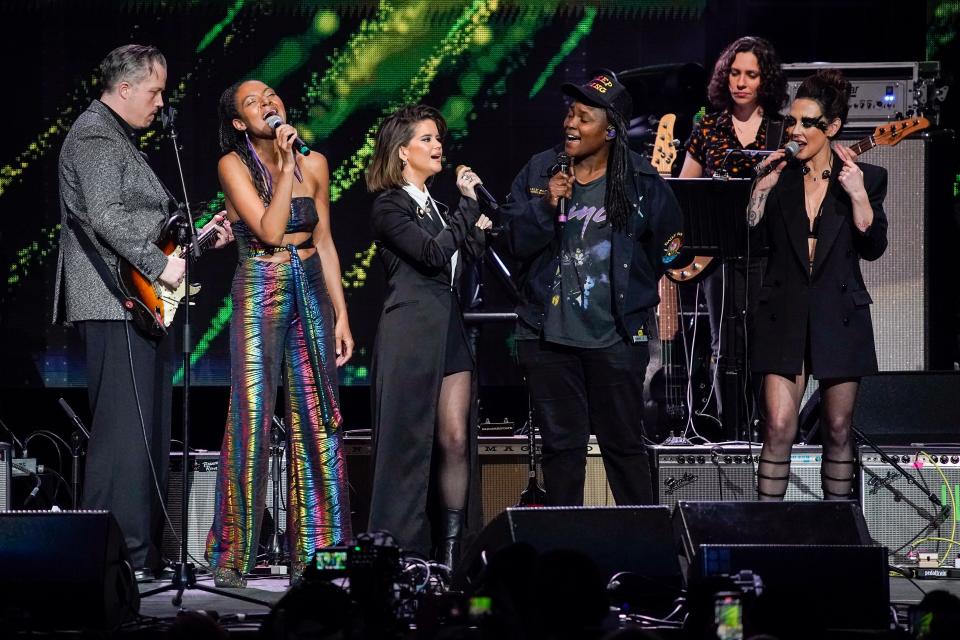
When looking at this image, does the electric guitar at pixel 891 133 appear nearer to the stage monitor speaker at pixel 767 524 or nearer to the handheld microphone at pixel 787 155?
the handheld microphone at pixel 787 155

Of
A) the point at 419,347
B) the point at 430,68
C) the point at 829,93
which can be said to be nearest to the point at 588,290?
the point at 419,347

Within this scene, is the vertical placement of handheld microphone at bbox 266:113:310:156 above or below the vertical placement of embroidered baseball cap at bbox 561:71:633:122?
below

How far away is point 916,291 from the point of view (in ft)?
24.1

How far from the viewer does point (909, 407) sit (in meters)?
6.47

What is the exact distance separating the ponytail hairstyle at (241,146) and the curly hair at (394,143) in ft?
1.43

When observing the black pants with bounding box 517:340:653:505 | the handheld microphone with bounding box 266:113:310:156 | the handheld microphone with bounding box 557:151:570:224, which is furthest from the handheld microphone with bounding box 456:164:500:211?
the handheld microphone with bounding box 266:113:310:156

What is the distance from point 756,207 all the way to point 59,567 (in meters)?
3.09

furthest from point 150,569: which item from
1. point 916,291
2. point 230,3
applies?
point 916,291

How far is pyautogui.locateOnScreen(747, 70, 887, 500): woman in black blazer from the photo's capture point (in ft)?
17.3

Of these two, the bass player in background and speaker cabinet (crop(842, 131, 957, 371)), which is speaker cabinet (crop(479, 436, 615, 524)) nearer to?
the bass player in background

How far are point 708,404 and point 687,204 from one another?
66.2 inches

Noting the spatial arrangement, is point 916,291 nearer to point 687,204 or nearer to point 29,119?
point 687,204

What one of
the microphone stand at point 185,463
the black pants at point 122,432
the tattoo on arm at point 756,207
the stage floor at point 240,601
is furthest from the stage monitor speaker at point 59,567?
the tattoo on arm at point 756,207

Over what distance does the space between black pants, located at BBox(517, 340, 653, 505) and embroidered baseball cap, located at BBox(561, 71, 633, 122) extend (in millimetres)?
921
